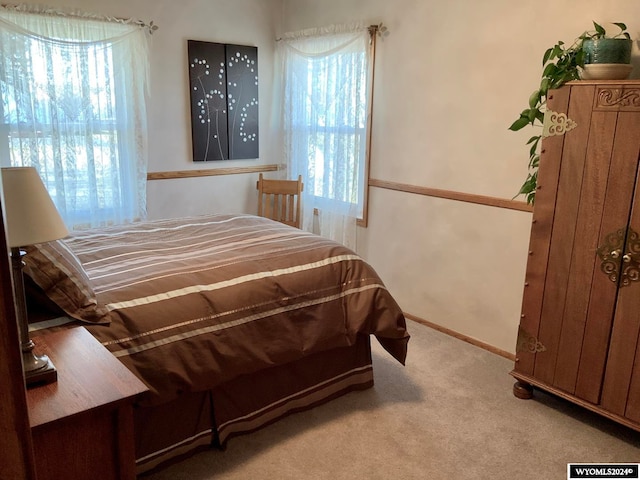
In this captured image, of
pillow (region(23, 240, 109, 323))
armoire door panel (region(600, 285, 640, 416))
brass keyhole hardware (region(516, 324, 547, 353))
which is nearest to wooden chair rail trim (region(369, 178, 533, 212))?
brass keyhole hardware (region(516, 324, 547, 353))

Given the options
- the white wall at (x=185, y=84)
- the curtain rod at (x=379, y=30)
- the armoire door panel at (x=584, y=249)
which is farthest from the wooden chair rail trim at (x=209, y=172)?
the armoire door panel at (x=584, y=249)

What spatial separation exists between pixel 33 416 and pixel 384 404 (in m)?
1.81

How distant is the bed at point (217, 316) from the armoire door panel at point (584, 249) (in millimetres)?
794

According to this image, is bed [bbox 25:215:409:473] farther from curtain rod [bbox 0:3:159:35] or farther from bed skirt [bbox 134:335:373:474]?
curtain rod [bbox 0:3:159:35]

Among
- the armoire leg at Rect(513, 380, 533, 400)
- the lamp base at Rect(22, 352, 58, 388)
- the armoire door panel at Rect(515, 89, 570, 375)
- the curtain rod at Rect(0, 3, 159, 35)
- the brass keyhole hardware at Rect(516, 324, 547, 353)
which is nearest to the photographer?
the lamp base at Rect(22, 352, 58, 388)

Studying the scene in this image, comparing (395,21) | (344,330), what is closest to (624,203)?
(344,330)

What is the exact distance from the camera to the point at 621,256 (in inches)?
89.7

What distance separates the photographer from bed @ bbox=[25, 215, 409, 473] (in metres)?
1.92

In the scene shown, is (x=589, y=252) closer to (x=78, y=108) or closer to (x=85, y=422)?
(x=85, y=422)

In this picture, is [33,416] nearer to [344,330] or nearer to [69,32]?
[344,330]

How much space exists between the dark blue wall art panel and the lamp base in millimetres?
2992

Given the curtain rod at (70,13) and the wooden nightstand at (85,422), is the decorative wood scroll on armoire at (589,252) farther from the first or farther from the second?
the curtain rod at (70,13)

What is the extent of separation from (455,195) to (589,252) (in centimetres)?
115

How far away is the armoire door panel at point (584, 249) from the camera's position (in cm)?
228
